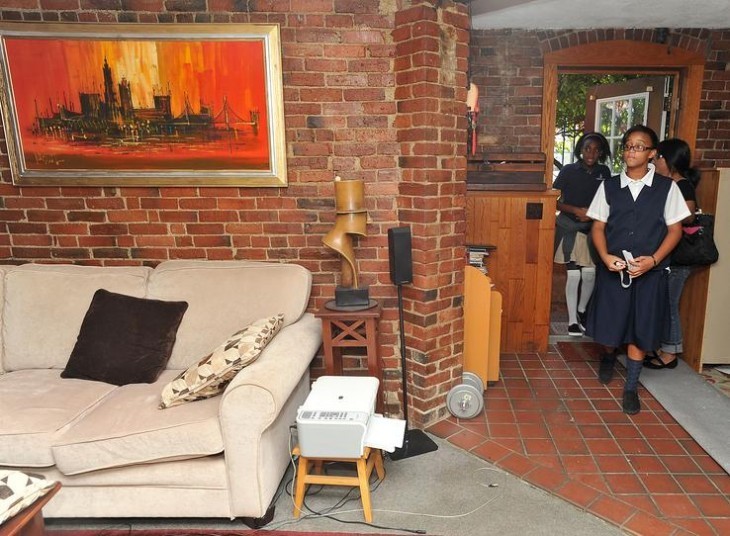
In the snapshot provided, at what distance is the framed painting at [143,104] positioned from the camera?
8.25 feet

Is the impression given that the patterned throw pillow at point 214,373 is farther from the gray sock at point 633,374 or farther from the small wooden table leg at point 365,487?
the gray sock at point 633,374

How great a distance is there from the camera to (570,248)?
12.6 ft

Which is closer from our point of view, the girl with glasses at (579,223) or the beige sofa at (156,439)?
the beige sofa at (156,439)

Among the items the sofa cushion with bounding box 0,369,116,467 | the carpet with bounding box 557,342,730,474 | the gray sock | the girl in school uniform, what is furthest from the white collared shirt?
the sofa cushion with bounding box 0,369,116,467

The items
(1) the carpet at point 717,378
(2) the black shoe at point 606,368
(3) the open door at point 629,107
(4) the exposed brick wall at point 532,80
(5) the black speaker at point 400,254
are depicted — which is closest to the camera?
(5) the black speaker at point 400,254

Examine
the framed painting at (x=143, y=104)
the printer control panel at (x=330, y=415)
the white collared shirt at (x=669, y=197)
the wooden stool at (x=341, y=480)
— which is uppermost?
the framed painting at (x=143, y=104)

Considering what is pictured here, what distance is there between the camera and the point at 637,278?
2.71 m

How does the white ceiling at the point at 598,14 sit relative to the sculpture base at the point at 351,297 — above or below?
above

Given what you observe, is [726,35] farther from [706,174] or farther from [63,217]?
[63,217]

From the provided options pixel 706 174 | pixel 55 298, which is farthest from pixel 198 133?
pixel 706 174

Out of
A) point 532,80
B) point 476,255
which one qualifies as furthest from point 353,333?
point 532,80

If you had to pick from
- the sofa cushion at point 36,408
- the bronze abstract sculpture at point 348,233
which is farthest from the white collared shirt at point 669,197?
the sofa cushion at point 36,408

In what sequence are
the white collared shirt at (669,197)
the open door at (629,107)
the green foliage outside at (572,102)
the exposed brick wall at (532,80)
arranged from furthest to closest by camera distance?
the green foliage outside at (572,102), the open door at (629,107), the exposed brick wall at (532,80), the white collared shirt at (669,197)

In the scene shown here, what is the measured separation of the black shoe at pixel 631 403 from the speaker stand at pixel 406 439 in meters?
1.14
